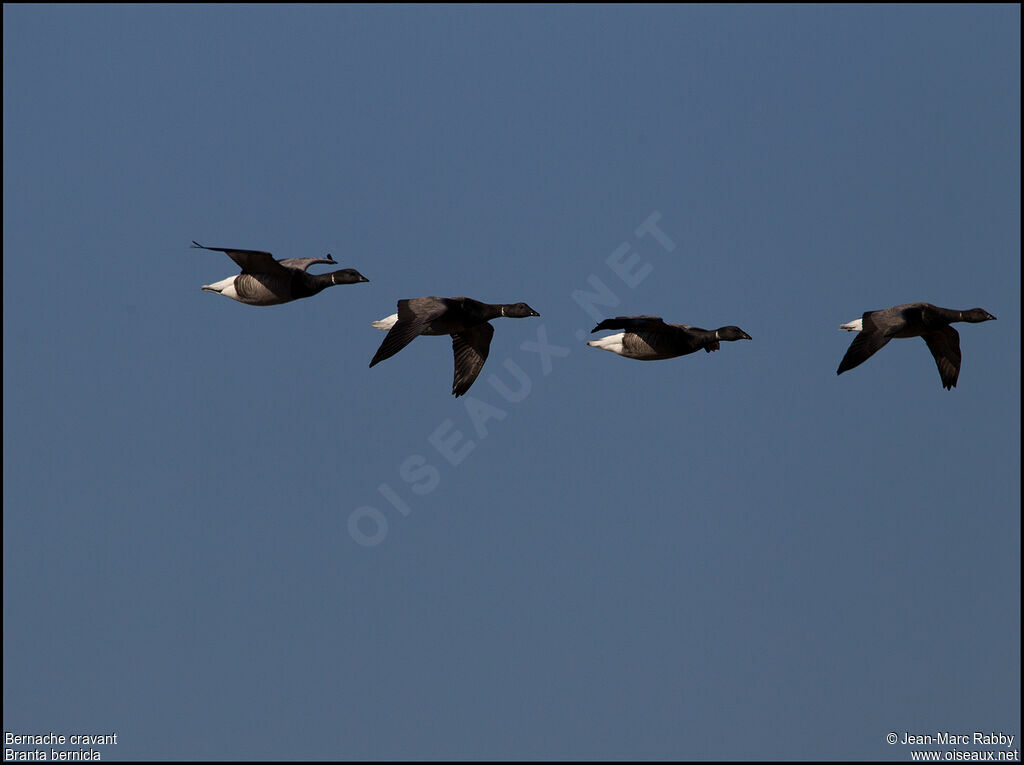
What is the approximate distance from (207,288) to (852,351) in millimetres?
15013

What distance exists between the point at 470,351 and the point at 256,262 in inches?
240

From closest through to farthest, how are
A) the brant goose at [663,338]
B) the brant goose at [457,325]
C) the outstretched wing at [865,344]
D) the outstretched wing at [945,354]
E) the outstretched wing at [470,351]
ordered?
the outstretched wing at [865,344]
the brant goose at [457,325]
the brant goose at [663,338]
the outstretched wing at [470,351]
the outstretched wing at [945,354]

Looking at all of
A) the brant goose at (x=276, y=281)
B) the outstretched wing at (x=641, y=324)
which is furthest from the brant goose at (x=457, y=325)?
the outstretched wing at (x=641, y=324)

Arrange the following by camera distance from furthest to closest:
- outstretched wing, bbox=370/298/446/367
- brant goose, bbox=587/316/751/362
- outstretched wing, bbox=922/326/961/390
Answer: outstretched wing, bbox=922/326/961/390
brant goose, bbox=587/316/751/362
outstretched wing, bbox=370/298/446/367

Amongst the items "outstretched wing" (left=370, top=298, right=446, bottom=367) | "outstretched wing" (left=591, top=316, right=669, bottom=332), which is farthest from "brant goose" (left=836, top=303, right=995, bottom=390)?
"outstretched wing" (left=370, top=298, right=446, bottom=367)

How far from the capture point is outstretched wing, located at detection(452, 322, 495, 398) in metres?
39.3

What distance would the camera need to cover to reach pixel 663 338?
1508 inches

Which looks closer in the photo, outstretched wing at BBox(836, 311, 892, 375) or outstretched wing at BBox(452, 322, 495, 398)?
outstretched wing at BBox(836, 311, 892, 375)

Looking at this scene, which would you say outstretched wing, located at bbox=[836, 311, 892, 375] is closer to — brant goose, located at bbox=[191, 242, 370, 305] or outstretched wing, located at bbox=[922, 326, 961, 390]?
outstretched wing, located at bbox=[922, 326, 961, 390]

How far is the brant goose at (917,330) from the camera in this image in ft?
118

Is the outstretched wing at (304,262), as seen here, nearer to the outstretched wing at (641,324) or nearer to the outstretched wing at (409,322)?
Answer: the outstretched wing at (409,322)

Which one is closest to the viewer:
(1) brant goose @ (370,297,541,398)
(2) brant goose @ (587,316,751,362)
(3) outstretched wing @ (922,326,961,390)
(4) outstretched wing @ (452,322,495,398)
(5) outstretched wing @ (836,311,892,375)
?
(5) outstretched wing @ (836,311,892,375)

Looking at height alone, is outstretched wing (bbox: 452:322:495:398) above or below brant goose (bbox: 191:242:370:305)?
below

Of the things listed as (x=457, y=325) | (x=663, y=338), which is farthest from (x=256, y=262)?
(x=663, y=338)
